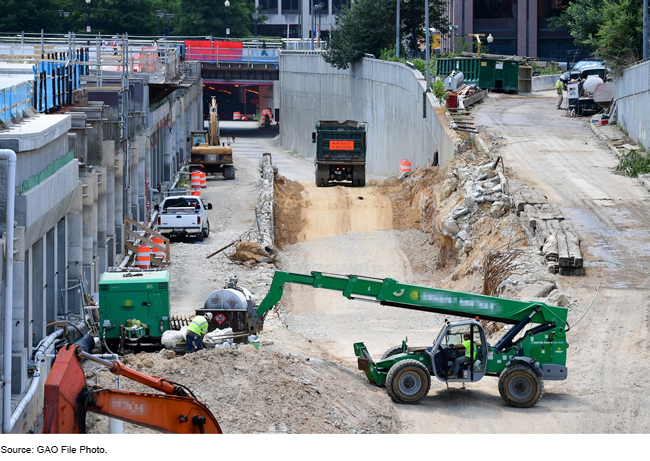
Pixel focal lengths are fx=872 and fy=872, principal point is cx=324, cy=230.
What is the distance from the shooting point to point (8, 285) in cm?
1430

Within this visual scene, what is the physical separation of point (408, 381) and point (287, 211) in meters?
24.9

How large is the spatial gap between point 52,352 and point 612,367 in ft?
38.9

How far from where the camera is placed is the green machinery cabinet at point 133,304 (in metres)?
20.8

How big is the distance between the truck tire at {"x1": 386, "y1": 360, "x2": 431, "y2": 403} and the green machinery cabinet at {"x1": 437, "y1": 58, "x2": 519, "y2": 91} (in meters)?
42.0

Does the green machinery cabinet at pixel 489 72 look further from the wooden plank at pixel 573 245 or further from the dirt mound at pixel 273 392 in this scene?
the dirt mound at pixel 273 392

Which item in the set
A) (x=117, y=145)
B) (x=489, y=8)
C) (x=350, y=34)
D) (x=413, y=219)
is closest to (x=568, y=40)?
(x=489, y=8)

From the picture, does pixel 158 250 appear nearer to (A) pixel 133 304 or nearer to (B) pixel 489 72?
(A) pixel 133 304

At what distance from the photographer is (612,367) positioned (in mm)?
18391

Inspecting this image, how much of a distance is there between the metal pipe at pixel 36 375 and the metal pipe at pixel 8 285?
27cm

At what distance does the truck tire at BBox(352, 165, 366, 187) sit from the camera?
152 ft

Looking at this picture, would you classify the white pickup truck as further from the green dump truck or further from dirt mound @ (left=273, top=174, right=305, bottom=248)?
the green dump truck

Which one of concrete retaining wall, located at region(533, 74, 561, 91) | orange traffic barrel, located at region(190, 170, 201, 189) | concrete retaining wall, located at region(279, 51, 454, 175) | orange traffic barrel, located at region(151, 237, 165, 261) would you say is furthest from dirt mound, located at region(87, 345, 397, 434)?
concrete retaining wall, located at region(533, 74, 561, 91)

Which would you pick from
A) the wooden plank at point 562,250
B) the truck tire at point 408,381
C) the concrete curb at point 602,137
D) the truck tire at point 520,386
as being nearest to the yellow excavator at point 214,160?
the concrete curb at point 602,137

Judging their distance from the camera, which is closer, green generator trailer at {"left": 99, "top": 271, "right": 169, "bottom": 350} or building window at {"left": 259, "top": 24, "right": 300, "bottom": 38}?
green generator trailer at {"left": 99, "top": 271, "right": 169, "bottom": 350}
